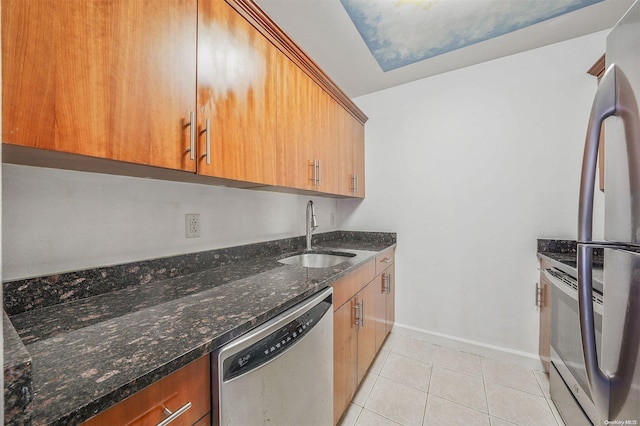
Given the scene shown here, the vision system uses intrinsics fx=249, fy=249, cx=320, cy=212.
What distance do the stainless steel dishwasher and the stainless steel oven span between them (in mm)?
1129

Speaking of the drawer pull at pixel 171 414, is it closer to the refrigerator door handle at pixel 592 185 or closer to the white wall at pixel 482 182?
the refrigerator door handle at pixel 592 185

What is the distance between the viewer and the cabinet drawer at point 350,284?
131 centimetres

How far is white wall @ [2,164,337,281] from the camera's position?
0.81m

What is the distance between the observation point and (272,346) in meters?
0.84

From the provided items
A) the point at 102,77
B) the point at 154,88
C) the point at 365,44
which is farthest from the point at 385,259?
the point at 102,77

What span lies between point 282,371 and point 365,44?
2.07m

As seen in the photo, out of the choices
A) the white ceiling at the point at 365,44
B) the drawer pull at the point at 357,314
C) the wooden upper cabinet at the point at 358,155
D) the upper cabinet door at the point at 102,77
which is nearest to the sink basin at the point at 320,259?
the drawer pull at the point at 357,314

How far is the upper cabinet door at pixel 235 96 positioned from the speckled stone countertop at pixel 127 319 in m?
0.50

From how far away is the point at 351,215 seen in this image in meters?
2.75

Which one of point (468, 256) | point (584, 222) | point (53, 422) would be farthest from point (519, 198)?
point (53, 422)

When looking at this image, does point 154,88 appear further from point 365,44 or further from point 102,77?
point 365,44

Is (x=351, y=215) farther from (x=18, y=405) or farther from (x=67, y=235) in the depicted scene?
(x=18, y=405)

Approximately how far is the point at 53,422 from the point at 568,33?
9.93 feet

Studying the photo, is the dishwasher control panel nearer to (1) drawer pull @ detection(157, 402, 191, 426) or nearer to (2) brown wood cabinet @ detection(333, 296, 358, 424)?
(1) drawer pull @ detection(157, 402, 191, 426)
